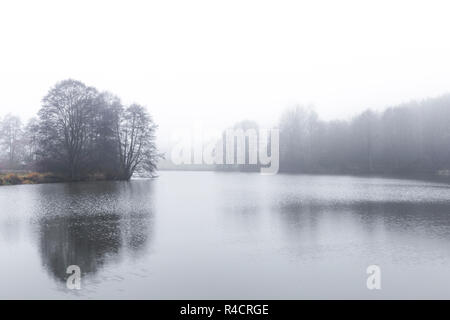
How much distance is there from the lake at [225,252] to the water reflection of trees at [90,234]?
0.12ft

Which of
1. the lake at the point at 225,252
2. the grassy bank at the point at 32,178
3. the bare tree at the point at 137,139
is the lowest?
the lake at the point at 225,252

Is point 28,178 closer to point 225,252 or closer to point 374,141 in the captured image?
point 225,252

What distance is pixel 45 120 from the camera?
45.8 m

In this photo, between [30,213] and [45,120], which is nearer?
[30,213]

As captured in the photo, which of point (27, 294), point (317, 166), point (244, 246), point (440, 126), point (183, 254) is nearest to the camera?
point (27, 294)

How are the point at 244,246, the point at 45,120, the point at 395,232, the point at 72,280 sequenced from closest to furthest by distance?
the point at 72,280 → the point at 244,246 → the point at 395,232 → the point at 45,120

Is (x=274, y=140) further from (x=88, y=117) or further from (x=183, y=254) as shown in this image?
(x=183, y=254)

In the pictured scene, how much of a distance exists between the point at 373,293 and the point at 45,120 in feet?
156

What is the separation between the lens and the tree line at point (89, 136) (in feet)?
151

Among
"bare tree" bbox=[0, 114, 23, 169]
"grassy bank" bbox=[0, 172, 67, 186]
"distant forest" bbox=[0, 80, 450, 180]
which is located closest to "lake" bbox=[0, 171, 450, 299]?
"grassy bank" bbox=[0, 172, 67, 186]

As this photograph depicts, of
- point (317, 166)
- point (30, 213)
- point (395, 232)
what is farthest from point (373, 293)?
point (317, 166)

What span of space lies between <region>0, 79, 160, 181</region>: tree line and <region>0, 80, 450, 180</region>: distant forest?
0.39 feet

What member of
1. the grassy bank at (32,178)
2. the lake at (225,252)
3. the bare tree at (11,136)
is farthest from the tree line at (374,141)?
the lake at (225,252)

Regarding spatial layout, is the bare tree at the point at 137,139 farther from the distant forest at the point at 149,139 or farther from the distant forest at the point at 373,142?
the distant forest at the point at 373,142
